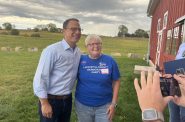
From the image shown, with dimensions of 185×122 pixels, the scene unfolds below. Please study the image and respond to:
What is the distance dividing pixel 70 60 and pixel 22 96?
5628 millimetres

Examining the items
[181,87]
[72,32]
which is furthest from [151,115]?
[72,32]

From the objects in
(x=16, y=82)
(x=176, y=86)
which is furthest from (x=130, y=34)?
(x=176, y=86)

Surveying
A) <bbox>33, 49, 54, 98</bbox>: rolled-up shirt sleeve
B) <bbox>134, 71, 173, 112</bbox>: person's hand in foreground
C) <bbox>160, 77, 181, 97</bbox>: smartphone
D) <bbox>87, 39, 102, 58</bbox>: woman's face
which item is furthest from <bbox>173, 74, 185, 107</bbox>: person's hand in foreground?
<bbox>87, 39, 102, 58</bbox>: woman's face

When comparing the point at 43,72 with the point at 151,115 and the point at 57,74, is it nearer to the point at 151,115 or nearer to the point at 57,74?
the point at 57,74

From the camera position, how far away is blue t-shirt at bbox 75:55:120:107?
4438mm

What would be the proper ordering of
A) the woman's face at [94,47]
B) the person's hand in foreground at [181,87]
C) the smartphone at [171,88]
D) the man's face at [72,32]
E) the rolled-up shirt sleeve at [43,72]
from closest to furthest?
the person's hand in foreground at [181,87] → the smartphone at [171,88] → the rolled-up shirt sleeve at [43,72] → the man's face at [72,32] → the woman's face at [94,47]

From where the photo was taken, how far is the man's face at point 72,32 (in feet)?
13.9

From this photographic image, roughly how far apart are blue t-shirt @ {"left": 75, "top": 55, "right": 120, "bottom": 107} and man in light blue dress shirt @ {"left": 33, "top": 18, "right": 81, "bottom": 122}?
0.37ft

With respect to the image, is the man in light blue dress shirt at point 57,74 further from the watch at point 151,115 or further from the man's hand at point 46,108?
the watch at point 151,115

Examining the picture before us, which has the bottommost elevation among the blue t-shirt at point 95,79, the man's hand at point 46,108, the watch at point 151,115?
the man's hand at point 46,108

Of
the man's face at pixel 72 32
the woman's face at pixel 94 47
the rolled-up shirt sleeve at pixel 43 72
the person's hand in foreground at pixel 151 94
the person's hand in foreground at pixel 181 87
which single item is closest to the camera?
the person's hand in foreground at pixel 151 94

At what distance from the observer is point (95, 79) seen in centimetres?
443

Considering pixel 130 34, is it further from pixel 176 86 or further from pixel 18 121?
pixel 176 86

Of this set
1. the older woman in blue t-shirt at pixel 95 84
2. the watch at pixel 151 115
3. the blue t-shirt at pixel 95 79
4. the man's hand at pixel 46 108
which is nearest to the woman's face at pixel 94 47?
the older woman in blue t-shirt at pixel 95 84
